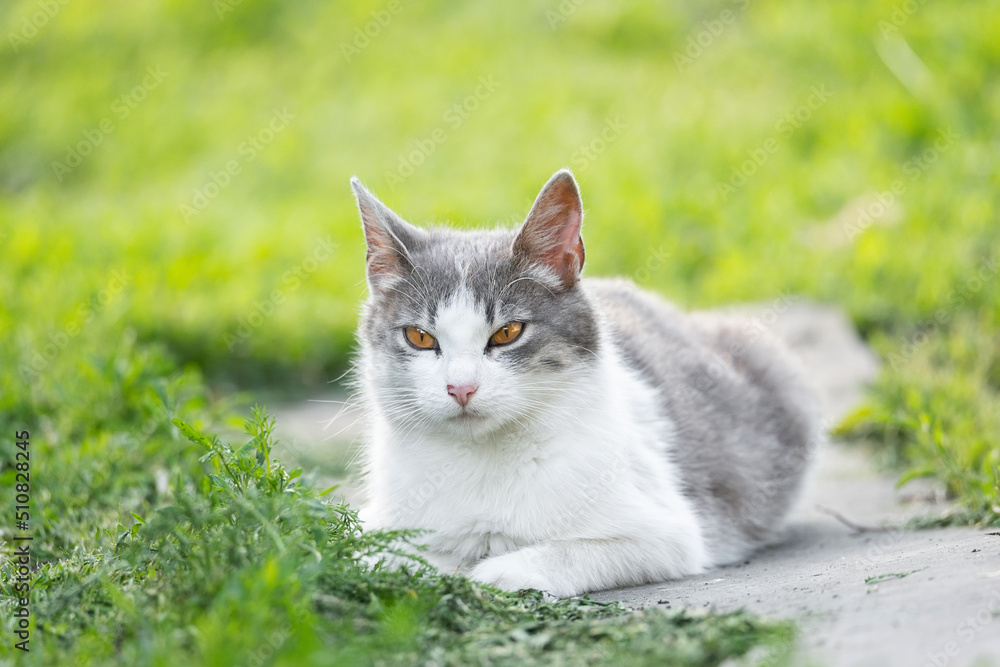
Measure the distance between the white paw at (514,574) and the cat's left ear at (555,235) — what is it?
1.00 meters

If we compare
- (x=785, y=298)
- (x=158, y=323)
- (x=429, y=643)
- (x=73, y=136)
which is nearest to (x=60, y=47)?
(x=73, y=136)

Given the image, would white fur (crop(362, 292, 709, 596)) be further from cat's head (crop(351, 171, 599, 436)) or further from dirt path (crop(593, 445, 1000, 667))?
dirt path (crop(593, 445, 1000, 667))

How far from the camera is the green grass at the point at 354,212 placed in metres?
2.54

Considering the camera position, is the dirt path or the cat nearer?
the dirt path

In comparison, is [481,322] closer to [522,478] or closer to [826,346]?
[522,478]

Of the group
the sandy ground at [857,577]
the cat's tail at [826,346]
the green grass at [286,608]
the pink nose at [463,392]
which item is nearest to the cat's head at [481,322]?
the pink nose at [463,392]

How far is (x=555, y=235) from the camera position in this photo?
10.9 ft

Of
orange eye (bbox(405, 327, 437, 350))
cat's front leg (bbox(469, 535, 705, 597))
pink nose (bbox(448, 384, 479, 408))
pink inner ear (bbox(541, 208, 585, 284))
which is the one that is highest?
pink inner ear (bbox(541, 208, 585, 284))

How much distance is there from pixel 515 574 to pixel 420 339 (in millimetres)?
873

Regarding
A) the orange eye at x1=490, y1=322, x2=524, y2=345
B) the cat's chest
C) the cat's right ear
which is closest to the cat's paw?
the cat's chest

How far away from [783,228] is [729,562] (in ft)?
14.0

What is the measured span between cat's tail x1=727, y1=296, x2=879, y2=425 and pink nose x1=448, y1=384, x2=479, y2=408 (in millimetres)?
2864

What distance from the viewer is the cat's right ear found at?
3414 millimetres

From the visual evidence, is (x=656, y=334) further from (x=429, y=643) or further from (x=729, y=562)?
(x=429, y=643)
